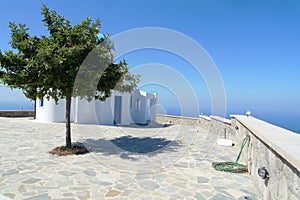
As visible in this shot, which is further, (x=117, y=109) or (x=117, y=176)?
(x=117, y=109)

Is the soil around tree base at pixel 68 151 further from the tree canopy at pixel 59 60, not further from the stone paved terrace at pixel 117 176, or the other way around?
the tree canopy at pixel 59 60

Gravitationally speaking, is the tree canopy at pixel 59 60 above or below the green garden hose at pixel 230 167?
above

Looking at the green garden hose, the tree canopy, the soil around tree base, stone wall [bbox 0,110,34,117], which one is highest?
the tree canopy

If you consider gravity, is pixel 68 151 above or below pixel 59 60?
below

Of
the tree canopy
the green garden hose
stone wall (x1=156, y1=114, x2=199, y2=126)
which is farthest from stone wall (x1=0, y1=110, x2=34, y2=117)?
the green garden hose

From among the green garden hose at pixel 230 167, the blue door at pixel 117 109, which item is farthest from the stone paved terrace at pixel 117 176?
the blue door at pixel 117 109

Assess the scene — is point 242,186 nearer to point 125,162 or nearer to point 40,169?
point 125,162

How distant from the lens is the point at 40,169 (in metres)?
6.02

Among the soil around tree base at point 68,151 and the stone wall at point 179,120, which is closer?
the soil around tree base at point 68,151

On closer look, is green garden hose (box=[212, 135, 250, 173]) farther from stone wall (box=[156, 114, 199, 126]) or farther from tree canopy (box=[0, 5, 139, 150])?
stone wall (box=[156, 114, 199, 126])

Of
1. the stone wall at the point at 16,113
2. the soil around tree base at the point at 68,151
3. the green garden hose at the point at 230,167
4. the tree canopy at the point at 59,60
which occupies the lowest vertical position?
the green garden hose at the point at 230,167

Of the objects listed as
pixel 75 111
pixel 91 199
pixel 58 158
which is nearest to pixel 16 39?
pixel 58 158

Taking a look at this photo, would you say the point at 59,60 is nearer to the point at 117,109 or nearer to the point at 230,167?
the point at 230,167

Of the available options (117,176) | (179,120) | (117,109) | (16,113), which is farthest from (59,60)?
(16,113)
